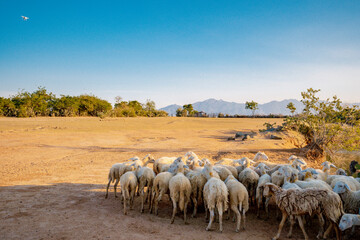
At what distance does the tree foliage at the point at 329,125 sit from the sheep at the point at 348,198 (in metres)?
7.98

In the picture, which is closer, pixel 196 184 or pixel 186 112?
pixel 196 184

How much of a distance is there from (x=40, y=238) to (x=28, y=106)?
1690 inches

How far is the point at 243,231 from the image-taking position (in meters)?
5.46

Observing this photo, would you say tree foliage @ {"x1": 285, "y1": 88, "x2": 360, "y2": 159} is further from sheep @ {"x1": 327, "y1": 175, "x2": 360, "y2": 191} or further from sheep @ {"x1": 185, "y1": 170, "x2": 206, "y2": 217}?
sheep @ {"x1": 185, "y1": 170, "x2": 206, "y2": 217}

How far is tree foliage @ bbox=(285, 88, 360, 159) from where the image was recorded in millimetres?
12195

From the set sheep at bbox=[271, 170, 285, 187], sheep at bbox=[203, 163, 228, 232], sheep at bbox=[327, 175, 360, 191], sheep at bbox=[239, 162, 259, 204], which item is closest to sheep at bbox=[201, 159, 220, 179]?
sheep at bbox=[203, 163, 228, 232]

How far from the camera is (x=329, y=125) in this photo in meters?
12.9

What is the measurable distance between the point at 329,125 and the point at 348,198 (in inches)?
346

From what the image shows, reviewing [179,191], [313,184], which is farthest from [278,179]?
[179,191]

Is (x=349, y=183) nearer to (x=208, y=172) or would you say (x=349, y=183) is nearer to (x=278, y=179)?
(x=278, y=179)

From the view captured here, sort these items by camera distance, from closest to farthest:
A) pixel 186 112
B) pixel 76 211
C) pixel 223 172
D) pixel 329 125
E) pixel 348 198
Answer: pixel 348 198
pixel 76 211
pixel 223 172
pixel 329 125
pixel 186 112

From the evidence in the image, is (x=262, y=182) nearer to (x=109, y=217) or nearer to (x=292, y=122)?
(x=109, y=217)

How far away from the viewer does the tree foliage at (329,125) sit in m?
12.2

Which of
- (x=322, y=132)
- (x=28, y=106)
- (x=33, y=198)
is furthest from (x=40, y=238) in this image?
(x=28, y=106)
